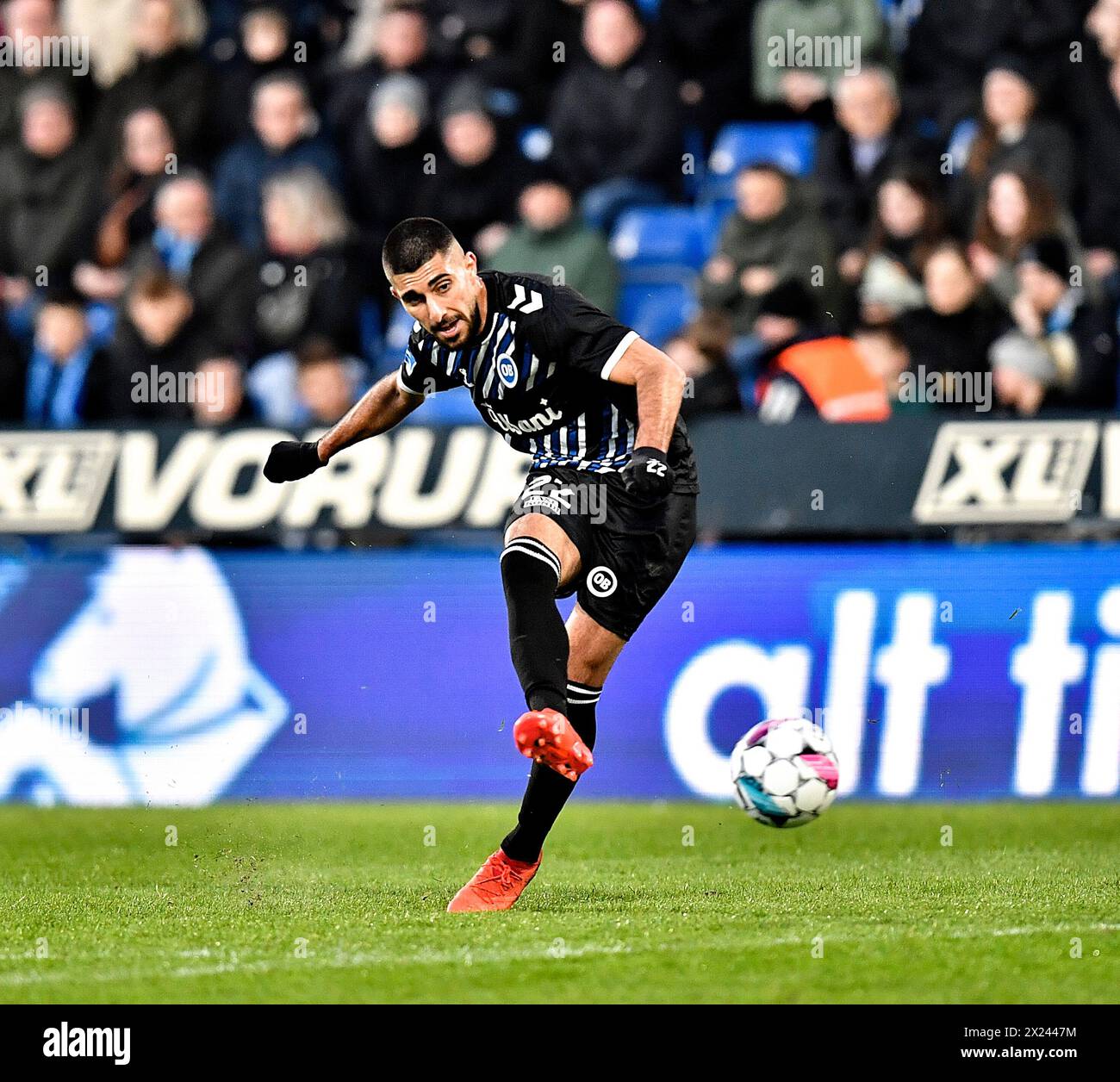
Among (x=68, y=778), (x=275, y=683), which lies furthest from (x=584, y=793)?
(x=68, y=778)

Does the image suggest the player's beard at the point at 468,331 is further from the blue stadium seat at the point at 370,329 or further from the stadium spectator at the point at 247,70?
the stadium spectator at the point at 247,70

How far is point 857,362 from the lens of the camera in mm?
10062

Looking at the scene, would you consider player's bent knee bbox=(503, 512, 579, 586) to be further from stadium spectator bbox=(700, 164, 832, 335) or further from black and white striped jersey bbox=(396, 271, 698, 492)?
stadium spectator bbox=(700, 164, 832, 335)

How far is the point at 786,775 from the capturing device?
21.9 ft

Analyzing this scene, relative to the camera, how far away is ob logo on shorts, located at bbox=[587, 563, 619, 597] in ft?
20.7

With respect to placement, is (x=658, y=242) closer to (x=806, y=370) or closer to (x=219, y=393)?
(x=806, y=370)

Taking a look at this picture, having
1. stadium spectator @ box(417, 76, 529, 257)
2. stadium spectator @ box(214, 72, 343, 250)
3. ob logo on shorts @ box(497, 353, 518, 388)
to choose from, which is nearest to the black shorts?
ob logo on shorts @ box(497, 353, 518, 388)

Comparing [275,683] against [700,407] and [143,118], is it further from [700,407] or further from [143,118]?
[143,118]

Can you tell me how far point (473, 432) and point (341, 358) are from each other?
1.22m

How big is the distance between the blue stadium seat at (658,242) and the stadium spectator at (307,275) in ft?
4.73

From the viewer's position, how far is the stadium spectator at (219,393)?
10328 mm

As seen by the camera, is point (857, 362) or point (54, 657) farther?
point (857, 362)

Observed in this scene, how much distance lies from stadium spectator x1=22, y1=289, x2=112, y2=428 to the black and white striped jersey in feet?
14.6

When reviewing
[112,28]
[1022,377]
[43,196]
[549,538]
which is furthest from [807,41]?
[549,538]
